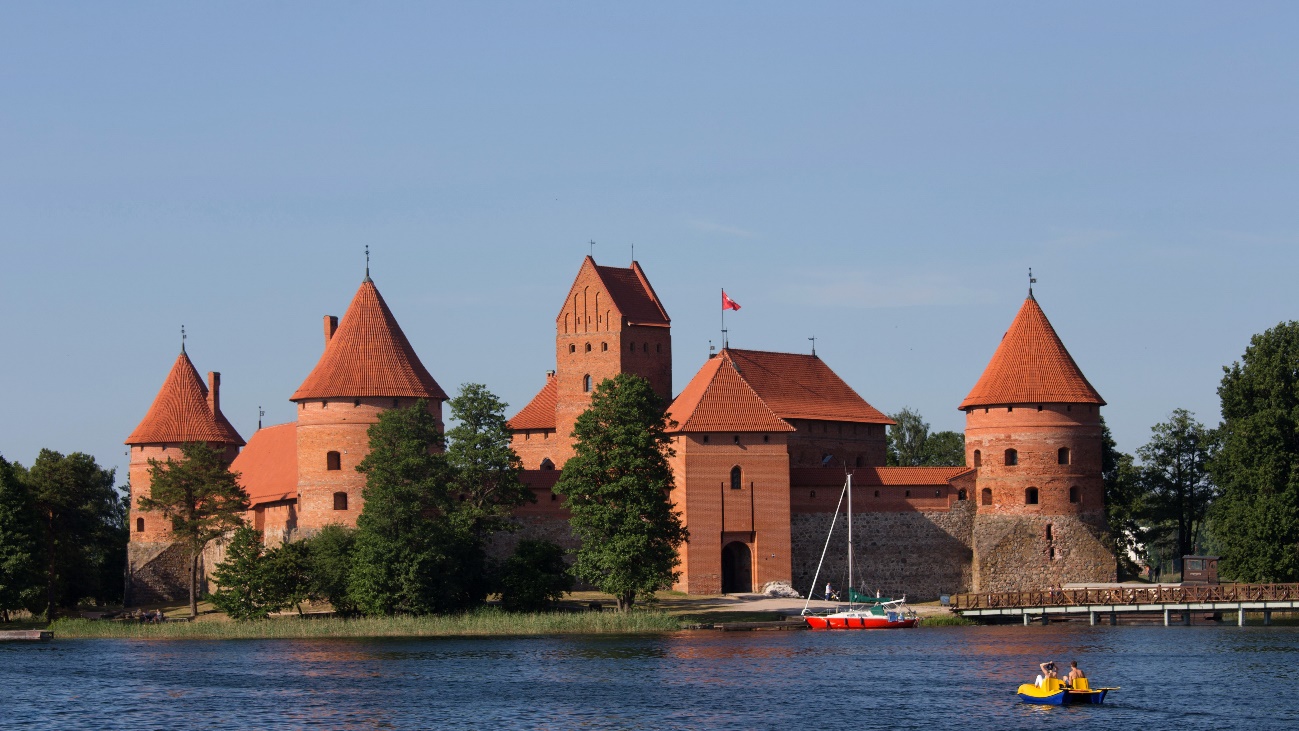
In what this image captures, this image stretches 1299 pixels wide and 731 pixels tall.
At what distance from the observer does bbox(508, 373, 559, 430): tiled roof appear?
202ft

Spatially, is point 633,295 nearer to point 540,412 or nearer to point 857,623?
point 540,412

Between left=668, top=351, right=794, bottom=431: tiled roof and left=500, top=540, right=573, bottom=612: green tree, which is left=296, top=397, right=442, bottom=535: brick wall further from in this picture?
left=668, top=351, right=794, bottom=431: tiled roof

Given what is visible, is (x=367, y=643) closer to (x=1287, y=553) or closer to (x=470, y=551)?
(x=470, y=551)

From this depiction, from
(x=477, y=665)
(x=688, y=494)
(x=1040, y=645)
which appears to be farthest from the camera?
(x=688, y=494)

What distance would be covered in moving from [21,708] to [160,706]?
271 centimetres

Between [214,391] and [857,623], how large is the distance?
28.3m

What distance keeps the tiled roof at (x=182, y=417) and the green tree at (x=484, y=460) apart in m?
16.7

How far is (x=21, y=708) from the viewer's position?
35.2m

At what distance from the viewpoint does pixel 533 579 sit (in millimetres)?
48938

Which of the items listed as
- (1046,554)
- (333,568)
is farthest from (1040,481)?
(333,568)

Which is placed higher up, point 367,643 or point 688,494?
point 688,494

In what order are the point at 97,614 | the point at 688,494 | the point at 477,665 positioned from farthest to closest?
the point at 97,614 < the point at 688,494 < the point at 477,665

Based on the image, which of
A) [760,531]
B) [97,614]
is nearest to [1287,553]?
[760,531]

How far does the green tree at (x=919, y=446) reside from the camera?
82.1 metres
